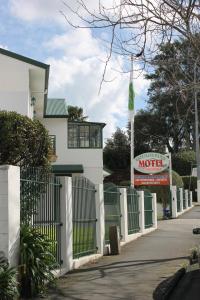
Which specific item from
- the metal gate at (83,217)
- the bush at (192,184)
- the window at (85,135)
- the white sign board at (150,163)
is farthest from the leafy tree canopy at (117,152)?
the metal gate at (83,217)

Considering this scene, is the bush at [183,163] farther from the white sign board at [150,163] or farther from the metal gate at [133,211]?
the metal gate at [133,211]

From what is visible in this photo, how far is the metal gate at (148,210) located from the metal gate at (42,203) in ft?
38.4

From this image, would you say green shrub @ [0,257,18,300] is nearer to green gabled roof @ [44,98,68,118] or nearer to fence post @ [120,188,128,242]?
fence post @ [120,188,128,242]

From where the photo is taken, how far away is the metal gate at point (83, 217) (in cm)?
1265

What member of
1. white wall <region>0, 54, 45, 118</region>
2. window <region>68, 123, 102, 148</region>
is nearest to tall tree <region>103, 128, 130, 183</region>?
window <region>68, 123, 102, 148</region>

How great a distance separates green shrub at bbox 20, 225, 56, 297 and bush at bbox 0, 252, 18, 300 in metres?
0.69

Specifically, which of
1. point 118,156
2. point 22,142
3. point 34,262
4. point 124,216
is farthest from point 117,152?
point 34,262

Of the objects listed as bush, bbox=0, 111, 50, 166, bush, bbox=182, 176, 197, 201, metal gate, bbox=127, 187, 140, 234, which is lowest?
metal gate, bbox=127, 187, 140, 234

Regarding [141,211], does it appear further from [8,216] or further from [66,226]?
[8,216]

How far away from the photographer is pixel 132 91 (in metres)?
31.1

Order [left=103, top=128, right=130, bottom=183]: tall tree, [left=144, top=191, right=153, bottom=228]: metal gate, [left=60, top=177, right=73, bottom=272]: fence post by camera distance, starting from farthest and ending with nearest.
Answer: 1. [left=103, top=128, right=130, bottom=183]: tall tree
2. [left=144, top=191, right=153, bottom=228]: metal gate
3. [left=60, top=177, right=73, bottom=272]: fence post

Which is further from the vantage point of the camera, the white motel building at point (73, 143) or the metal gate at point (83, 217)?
the white motel building at point (73, 143)

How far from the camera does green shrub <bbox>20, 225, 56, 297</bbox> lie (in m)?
8.83

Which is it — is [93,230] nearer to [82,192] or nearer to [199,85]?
[82,192]
